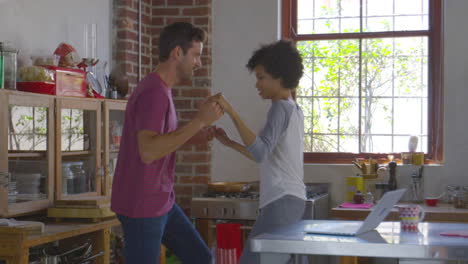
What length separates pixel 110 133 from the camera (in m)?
4.47

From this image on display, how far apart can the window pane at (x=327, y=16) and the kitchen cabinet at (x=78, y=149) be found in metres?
2.06

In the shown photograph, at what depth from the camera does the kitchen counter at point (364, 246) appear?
2244mm

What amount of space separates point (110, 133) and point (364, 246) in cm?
258

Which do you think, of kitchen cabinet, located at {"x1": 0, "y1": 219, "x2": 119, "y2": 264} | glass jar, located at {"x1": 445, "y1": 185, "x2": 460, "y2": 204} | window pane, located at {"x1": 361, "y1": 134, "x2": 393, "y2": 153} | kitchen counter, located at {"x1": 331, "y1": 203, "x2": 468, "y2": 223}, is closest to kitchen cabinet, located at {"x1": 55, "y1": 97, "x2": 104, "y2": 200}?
kitchen cabinet, located at {"x1": 0, "y1": 219, "x2": 119, "y2": 264}

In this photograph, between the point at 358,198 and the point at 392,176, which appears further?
the point at 392,176

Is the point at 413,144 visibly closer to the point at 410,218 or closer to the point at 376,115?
the point at 376,115

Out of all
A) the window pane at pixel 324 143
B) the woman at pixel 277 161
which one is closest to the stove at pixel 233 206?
the window pane at pixel 324 143

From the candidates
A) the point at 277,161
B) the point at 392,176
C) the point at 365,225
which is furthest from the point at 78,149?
the point at 392,176

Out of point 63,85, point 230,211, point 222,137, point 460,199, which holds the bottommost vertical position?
point 230,211

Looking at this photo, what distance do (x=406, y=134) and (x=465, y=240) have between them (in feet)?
9.99

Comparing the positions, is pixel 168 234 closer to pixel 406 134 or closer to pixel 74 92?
pixel 74 92

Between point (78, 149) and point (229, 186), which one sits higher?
point (78, 149)

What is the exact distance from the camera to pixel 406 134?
533 centimetres

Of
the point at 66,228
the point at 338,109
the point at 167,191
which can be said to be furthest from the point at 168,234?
the point at 338,109
